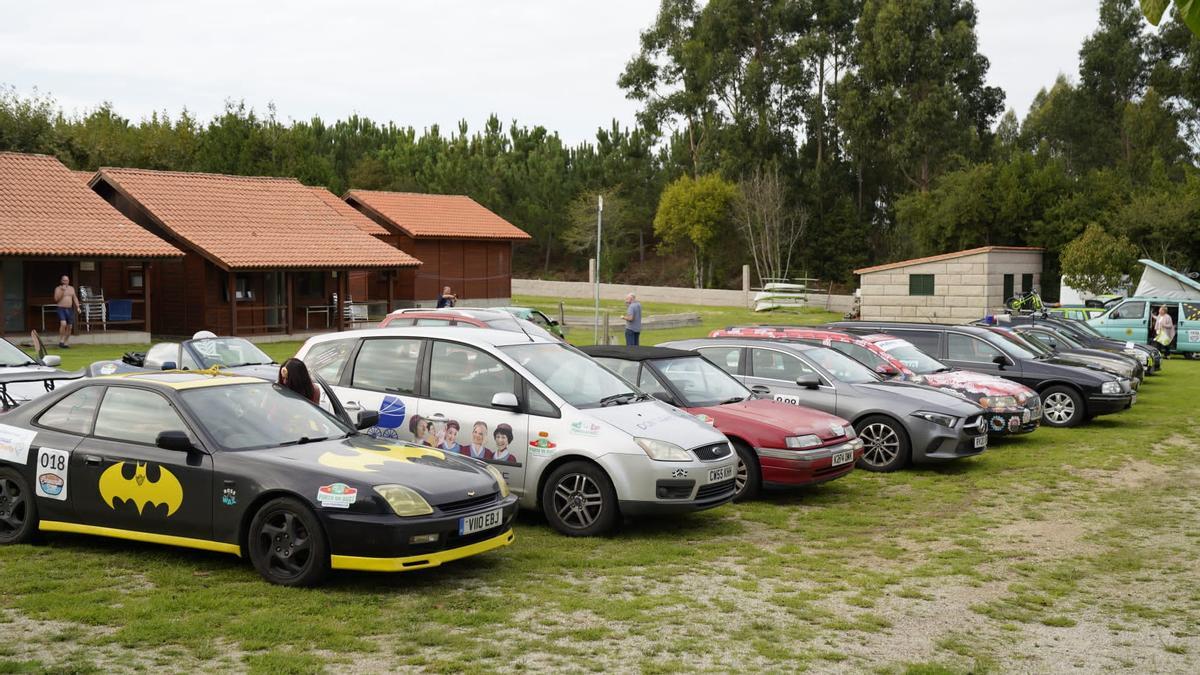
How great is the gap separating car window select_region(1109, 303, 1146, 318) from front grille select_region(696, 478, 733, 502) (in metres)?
27.6

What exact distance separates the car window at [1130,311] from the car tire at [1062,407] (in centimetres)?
1698

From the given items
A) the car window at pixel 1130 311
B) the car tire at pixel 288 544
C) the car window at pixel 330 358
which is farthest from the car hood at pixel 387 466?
the car window at pixel 1130 311

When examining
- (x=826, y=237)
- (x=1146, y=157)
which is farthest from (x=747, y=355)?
(x=1146, y=157)

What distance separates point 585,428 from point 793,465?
2569 mm

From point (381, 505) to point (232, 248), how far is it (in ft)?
98.0

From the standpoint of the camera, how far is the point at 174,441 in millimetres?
7648

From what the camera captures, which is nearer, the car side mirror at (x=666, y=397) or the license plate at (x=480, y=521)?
the license plate at (x=480, y=521)

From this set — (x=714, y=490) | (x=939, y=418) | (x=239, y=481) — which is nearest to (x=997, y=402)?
(x=939, y=418)

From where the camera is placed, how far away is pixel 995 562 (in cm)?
888

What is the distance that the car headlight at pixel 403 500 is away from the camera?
732 cm

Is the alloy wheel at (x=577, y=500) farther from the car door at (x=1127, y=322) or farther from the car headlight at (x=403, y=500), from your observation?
the car door at (x=1127, y=322)

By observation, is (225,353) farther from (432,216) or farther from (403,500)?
(432,216)

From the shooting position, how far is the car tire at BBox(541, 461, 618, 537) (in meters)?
9.20

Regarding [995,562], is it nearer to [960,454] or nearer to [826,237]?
[960,454]
